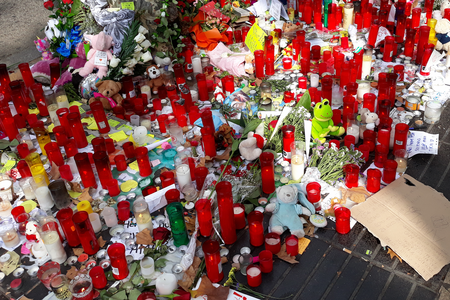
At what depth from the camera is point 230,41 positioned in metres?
4.51

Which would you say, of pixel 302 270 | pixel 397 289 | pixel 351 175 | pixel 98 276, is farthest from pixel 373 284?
pixel 98 276

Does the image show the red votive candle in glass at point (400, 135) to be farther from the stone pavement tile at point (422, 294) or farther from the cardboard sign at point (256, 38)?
the cardboard sign at point (256, 38)

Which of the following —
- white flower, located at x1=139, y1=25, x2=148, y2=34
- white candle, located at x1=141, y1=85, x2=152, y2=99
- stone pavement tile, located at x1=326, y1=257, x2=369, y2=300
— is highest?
white flower, located at x1=139, y1=25, x2=148, y2=34

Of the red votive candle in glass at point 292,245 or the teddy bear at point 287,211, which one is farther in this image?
the teddy bear at point 287,211

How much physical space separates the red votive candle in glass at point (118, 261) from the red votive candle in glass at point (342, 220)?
122 centimetres

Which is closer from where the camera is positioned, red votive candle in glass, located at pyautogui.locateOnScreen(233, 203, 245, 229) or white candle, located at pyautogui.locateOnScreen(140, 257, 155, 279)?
white candle, located at pyautogui.locateOnScreen(140, 257, 155, 279)

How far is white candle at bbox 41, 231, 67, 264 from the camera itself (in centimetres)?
236

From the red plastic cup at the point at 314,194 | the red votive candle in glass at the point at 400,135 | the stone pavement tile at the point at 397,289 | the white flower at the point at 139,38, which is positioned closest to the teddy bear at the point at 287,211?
the red plastic cup at the point at 314,194

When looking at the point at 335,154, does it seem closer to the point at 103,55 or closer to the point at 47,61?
the point at 103,55

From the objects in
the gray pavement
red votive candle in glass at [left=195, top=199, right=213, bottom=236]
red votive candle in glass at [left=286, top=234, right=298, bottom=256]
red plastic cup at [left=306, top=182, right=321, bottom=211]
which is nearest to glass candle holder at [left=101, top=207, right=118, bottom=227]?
red votive candle in glass at [left=195, top=199, right=213, bottom=236]

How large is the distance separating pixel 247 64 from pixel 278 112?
2.93 ft

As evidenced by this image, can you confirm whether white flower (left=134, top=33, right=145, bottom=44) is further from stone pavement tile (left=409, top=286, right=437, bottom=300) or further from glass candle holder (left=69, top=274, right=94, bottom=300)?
stone pavement tile (left=409, top=286, right=437, bottom=300)

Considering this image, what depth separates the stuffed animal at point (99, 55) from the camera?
3863mm

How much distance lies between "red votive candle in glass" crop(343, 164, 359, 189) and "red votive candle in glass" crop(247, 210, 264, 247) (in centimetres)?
71
